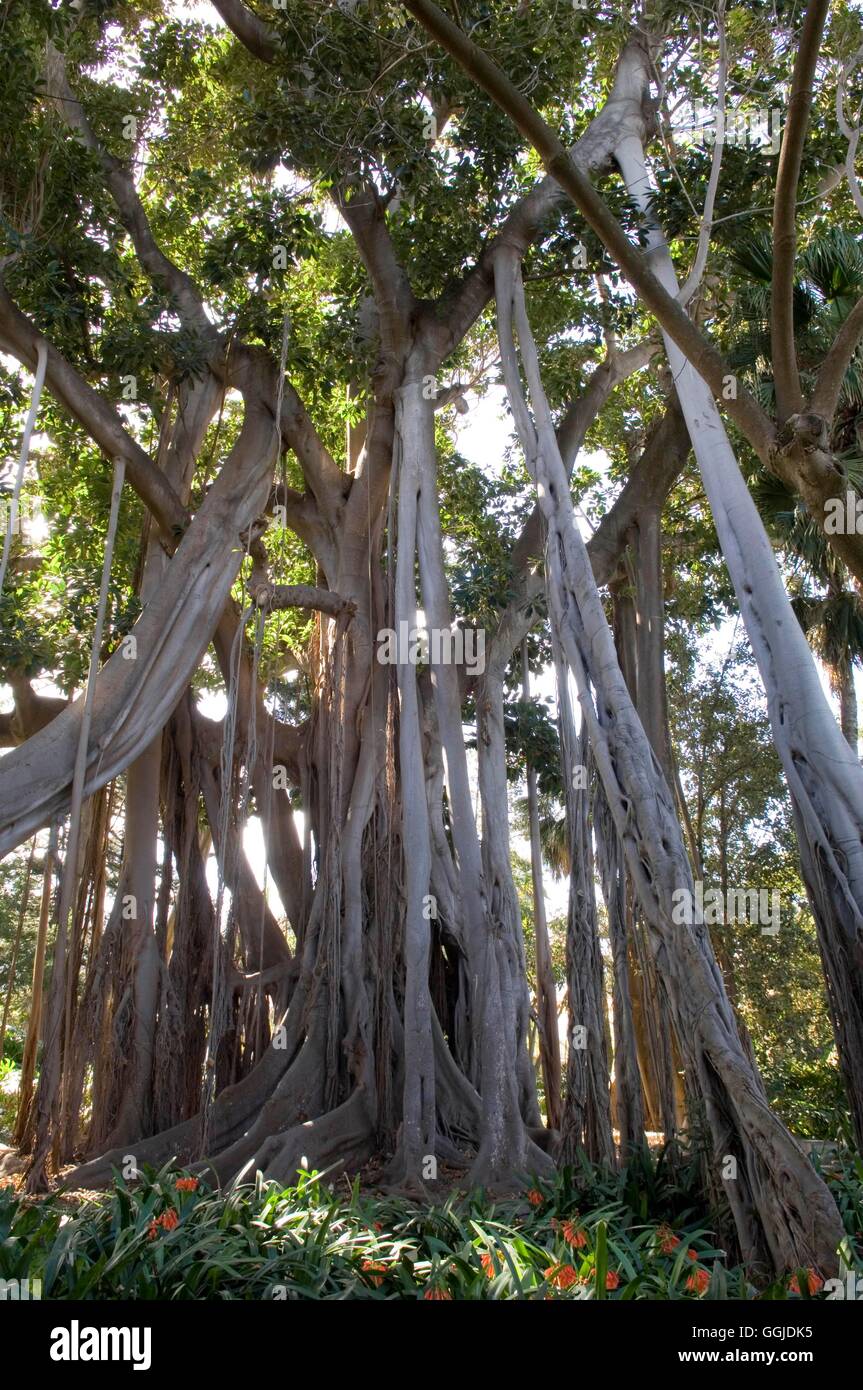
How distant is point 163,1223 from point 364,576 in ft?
14.8

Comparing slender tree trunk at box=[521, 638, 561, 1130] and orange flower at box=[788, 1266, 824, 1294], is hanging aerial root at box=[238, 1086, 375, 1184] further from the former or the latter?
orange flower at box=[788, 1266, 824, 1294]

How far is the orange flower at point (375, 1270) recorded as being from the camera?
2.51 m

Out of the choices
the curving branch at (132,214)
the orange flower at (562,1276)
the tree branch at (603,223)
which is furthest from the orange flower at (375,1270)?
the curving branch at (132,214)

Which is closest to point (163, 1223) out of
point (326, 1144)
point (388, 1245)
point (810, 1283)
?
point (388, 1245)

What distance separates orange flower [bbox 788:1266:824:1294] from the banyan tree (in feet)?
2.29

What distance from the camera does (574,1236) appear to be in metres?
2.80

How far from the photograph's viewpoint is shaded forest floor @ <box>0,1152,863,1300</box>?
239cm

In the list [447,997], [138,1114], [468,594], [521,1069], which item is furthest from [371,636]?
[138,1114]

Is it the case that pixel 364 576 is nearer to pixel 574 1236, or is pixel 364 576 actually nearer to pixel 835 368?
pixel 835 368

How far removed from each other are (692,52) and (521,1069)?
617cm

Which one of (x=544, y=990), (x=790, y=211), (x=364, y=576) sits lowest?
(x=544, y=990)

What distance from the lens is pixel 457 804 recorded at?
5297 millimetres

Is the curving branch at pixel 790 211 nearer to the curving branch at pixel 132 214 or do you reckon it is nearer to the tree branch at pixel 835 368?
the tree branch at pixel 835 368
